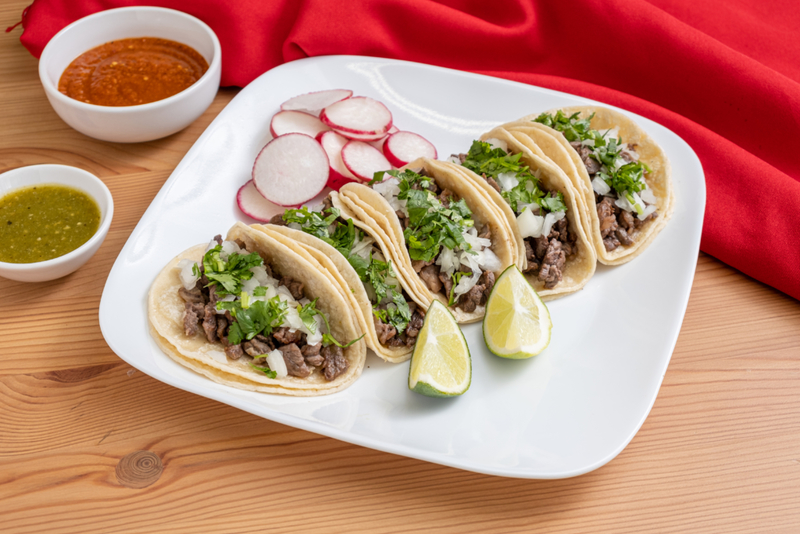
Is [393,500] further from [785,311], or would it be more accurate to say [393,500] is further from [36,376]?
[785,311]

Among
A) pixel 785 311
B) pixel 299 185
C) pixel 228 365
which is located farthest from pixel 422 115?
pixel 785 311

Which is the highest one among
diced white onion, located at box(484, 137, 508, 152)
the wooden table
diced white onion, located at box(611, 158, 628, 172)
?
diced white onion, located at box(611, 158, 628, 172)

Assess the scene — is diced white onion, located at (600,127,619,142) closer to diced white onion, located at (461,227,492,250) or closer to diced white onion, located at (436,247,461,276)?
diced white onion, located at (461,227,492,250)

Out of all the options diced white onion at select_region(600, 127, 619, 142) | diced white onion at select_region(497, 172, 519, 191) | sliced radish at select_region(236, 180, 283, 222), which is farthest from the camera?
diced white onion at select_region(600, 127, 619, 142)

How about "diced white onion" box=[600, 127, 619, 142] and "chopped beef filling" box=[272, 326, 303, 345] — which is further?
"diced white onion" box=[600, 127, 619, 142]

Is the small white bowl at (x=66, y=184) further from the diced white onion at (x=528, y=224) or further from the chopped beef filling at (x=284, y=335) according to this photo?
the diced white onion at (x=528, y=224)

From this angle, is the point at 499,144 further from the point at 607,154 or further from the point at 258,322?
the point at 258,322

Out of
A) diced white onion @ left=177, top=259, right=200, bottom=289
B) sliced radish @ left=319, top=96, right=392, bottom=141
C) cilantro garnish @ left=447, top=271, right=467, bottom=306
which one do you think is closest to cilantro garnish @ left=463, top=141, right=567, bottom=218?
cilantro garnish @ left=447, top=271, right=467, bottom=306
